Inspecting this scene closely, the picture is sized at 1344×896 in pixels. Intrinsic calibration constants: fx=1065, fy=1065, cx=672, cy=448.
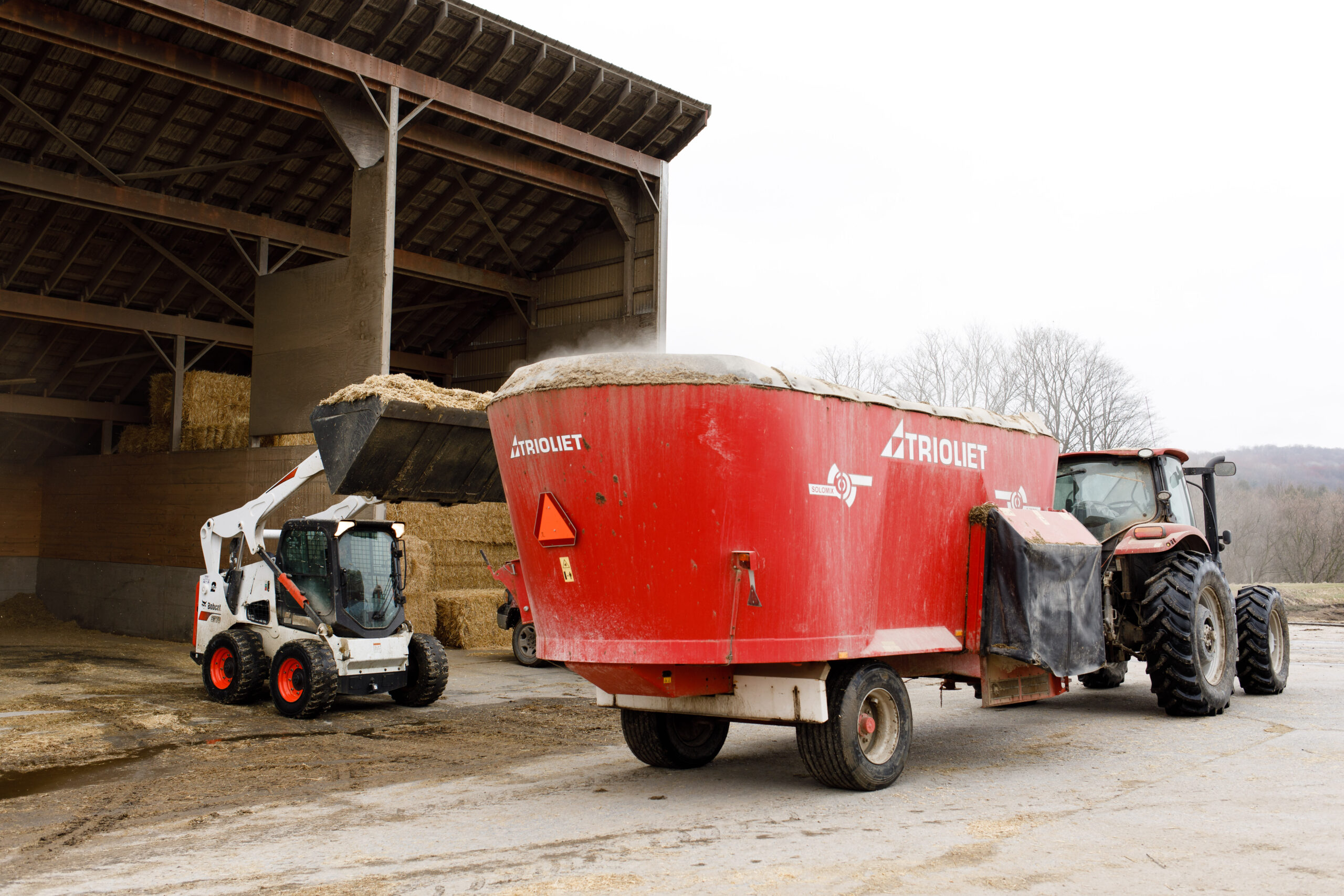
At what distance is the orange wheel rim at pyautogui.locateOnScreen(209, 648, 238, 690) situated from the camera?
1098cm

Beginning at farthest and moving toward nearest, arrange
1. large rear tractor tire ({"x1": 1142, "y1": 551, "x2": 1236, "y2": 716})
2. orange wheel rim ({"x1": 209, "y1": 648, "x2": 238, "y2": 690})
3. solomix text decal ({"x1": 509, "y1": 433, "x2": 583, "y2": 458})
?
orange wheel rim ({"x1": 209, "y1": 648, "x2": 238, "y2": 690}) < large rear tractor tire ({"x1": 1142, "y1": 551, "x2": 1236, "y2": 716}) < solomix text decal ({"x1": 509, "y1": 433, "x2": 583, "y2": 458})

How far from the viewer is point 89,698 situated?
1141 cm

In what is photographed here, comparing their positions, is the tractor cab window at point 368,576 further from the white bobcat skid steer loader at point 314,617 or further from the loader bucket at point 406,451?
the loader bucket at point 406,451

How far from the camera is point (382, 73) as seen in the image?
50.2ft

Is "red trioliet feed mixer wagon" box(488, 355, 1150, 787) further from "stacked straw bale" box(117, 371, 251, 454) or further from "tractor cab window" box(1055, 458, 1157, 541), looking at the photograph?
"stacked straw bale" box(117, 371, 251, 454)

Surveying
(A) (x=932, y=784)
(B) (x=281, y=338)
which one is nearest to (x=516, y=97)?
(B) (x=281, y=338)

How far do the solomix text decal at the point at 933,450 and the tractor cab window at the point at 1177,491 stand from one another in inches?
141

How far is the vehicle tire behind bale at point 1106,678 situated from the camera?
441 inches

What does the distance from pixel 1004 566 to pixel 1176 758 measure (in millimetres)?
1796

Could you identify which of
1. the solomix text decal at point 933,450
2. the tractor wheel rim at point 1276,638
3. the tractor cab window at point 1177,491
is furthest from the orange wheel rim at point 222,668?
the tractor wheel rim at point 1276,638

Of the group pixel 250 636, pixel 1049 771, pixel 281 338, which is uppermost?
pixel 281 338

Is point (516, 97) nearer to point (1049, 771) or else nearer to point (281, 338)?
point (281, 338)

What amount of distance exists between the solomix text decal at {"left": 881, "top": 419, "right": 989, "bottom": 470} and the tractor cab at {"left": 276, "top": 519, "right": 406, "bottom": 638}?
6.13m

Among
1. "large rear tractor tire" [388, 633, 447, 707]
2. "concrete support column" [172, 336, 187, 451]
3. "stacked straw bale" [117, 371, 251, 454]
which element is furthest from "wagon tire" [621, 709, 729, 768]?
"concrete support column" [172, 336, 187, 451]
